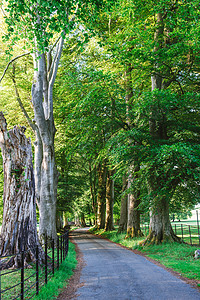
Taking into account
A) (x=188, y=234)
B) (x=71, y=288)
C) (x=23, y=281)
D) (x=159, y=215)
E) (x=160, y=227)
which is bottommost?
(x=188, y=234)

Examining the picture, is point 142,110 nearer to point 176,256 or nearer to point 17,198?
point 176,256

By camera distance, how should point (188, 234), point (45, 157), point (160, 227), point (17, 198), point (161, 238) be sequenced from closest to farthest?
1. point (17, 198)
2. point (161, 238)
3. point (160, 227)
4. point (45, 157)
5. point (188, 234)

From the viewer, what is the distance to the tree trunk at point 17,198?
767 cm

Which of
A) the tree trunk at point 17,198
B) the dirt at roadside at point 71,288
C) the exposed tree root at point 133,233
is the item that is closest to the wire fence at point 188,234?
the exposed tree root at point 133,233

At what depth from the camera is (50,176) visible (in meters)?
14.5

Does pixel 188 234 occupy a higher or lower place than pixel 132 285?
lower

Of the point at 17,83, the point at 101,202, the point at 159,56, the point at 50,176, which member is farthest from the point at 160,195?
the point at 101,202

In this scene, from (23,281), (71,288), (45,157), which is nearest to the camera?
(23,281)

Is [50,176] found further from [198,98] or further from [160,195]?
[198,98]

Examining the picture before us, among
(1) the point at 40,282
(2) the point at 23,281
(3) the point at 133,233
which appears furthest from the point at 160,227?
(2) the point at 23,281

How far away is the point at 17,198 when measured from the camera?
26.1 ft

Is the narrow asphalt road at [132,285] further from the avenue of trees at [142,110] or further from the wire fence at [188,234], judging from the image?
the wire fence at [188,234]

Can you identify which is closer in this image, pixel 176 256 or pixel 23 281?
pixel 23 281

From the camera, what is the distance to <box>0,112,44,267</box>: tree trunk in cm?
767
